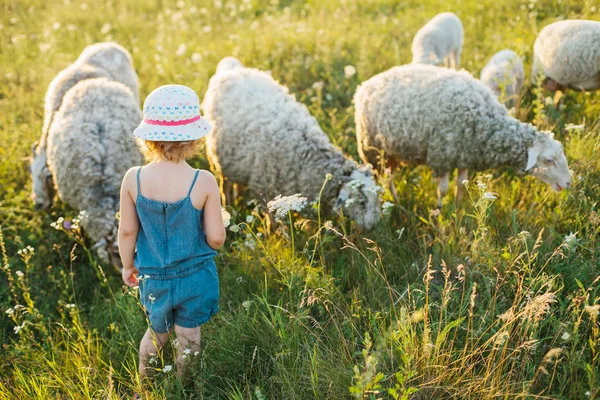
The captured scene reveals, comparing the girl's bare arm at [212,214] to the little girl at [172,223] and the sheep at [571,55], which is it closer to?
the little girl at [172,223]

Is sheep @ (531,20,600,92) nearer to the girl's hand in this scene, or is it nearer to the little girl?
the little girl

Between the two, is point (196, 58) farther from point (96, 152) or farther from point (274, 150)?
point (274, 150)

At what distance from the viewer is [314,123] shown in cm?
484

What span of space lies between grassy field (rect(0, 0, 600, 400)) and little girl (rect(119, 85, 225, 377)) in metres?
0.27

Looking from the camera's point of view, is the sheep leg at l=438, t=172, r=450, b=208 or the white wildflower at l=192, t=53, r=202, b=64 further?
the white wildflower at l=192, t=53, r=202, b=64

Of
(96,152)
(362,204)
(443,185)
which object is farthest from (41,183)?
(443,185)

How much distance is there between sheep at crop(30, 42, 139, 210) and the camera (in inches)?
207

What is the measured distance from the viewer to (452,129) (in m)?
4.64

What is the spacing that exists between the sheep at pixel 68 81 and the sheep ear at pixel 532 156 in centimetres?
419

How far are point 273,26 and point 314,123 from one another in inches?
186

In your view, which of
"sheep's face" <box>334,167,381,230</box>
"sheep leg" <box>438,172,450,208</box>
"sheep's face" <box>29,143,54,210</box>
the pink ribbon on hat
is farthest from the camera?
"sheep's face" <box>29,143,54,210</box>

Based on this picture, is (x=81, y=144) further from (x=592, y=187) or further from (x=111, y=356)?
(x=592, y=187)

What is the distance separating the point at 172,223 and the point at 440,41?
16.7 feet

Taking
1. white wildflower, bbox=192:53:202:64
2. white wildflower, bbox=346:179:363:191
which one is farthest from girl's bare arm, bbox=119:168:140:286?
white wildflower, bbox=192:53:202:64
